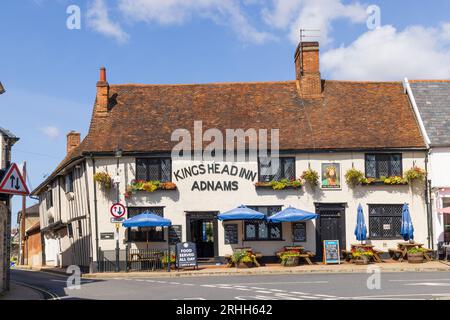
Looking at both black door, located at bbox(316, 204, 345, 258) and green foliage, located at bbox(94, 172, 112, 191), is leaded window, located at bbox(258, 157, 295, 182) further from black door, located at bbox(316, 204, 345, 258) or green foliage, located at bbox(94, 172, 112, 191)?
green foliage, located at bbox(94, 172, 112, 191)

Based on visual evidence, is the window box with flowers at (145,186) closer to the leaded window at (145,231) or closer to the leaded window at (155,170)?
the leaded window at (155,170)

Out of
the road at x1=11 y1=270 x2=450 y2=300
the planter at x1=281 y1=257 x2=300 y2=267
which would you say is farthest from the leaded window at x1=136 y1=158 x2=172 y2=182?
the road at x1=11 y1=270 x2=450 y2=300

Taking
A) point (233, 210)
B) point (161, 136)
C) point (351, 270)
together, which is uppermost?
point (161, 136)

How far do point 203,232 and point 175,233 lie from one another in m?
1.91

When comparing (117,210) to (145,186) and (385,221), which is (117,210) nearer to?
(145,186)

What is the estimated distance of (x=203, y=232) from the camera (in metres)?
30.1

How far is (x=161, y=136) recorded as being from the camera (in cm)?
2936

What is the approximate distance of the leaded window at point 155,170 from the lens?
2870 cm

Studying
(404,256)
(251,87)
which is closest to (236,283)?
(404,256)

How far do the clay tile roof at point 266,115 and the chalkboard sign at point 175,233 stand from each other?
11.1 ft

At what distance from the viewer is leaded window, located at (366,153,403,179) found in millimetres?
29016
